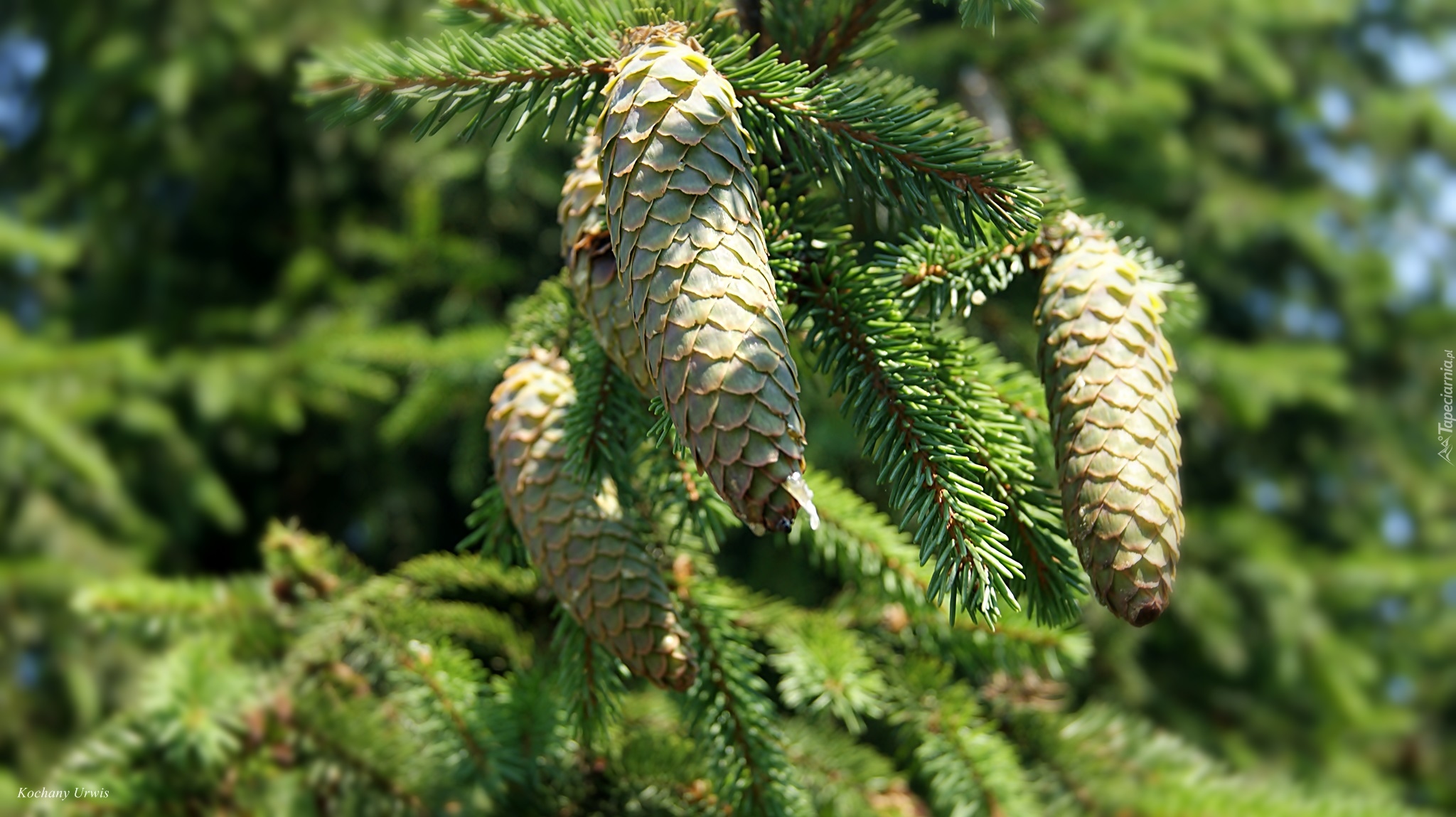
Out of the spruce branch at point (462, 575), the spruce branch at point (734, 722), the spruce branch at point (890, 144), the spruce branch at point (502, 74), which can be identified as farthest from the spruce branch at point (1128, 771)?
the spruce branch at point (502, 74)

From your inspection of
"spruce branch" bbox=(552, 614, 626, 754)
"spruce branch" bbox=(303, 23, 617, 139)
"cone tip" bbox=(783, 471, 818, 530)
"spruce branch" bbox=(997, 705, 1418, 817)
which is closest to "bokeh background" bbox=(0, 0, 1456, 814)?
"spruce branch" bbox=(997, 705, 1418, 817)

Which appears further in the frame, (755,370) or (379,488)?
(379,488)

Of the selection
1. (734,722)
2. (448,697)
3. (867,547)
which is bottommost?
(448,697)

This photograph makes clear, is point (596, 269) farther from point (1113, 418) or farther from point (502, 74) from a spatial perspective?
point (1113, 418)

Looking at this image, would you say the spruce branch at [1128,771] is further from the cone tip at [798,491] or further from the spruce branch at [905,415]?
the cone tip at [798,491]

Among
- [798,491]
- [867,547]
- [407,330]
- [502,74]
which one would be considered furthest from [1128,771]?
[407,330]

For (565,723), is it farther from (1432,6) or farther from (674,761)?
(1432,6)

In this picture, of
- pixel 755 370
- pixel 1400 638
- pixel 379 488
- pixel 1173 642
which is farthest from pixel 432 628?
pixel 1400 638
